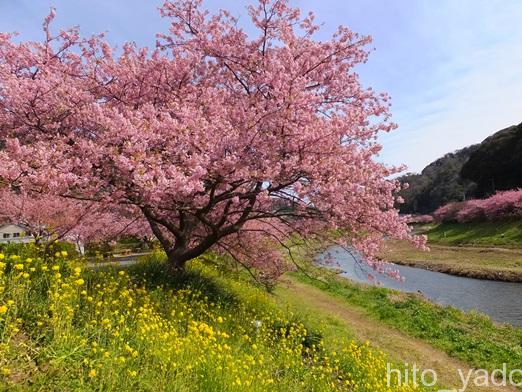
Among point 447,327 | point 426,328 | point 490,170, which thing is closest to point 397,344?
point 426,328

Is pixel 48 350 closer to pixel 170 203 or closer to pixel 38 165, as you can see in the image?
pixel 38 165

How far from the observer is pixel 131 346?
5359 millimetres

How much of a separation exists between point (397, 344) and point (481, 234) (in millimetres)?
37638

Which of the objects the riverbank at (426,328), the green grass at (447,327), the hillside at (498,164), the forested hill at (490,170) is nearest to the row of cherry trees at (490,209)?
the hillside at (498,164)

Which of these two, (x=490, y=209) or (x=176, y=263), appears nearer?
(x=176, y=263)

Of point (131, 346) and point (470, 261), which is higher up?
point (131, 346)

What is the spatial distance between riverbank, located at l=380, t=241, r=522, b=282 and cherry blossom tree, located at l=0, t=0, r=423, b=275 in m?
14.4

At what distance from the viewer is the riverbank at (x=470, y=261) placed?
91.0 feet

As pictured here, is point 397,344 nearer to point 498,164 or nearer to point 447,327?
point 447,327

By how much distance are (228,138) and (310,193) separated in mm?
2195

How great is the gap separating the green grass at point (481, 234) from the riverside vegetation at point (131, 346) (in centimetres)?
3599

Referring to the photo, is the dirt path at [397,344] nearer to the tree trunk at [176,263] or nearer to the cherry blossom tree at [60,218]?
the tree trunk at [176,263]

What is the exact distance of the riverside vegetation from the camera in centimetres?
405

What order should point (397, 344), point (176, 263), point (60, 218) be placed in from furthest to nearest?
point (60, 218) → point (397, 344) → point (176, 263)
